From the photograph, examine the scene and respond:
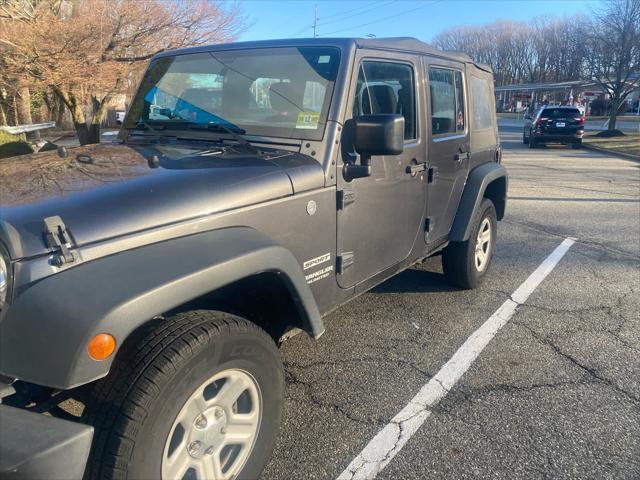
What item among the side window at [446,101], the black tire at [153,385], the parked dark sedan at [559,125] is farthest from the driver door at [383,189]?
the parked dark sedan at [559,125]

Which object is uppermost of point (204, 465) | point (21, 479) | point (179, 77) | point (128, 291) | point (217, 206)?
point (179, 77)

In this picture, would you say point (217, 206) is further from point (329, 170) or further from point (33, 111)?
point (33, 111)

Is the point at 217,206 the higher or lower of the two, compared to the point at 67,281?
higher

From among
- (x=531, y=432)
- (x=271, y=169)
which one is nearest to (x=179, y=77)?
(x=271, y=169)

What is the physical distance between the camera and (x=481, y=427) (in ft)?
9.42

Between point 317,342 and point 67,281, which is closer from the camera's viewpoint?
point 67,281

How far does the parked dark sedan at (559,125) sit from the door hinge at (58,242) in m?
21.4

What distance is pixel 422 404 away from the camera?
121 inches

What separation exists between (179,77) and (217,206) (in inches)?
61.5

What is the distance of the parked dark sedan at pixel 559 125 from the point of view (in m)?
20.5

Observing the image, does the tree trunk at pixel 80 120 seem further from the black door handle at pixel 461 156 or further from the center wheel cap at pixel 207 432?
the center wheel cap at pixel 207 432

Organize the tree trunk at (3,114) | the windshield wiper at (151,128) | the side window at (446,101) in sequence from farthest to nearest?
the tree trunk at (3,114), the side window at (446,101), the windshield wiper at (151,128)

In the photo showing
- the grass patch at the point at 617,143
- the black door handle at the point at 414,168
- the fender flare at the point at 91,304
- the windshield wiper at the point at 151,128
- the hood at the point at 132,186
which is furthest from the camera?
the grass patch at the point at 617,143

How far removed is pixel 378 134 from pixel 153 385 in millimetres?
1539
